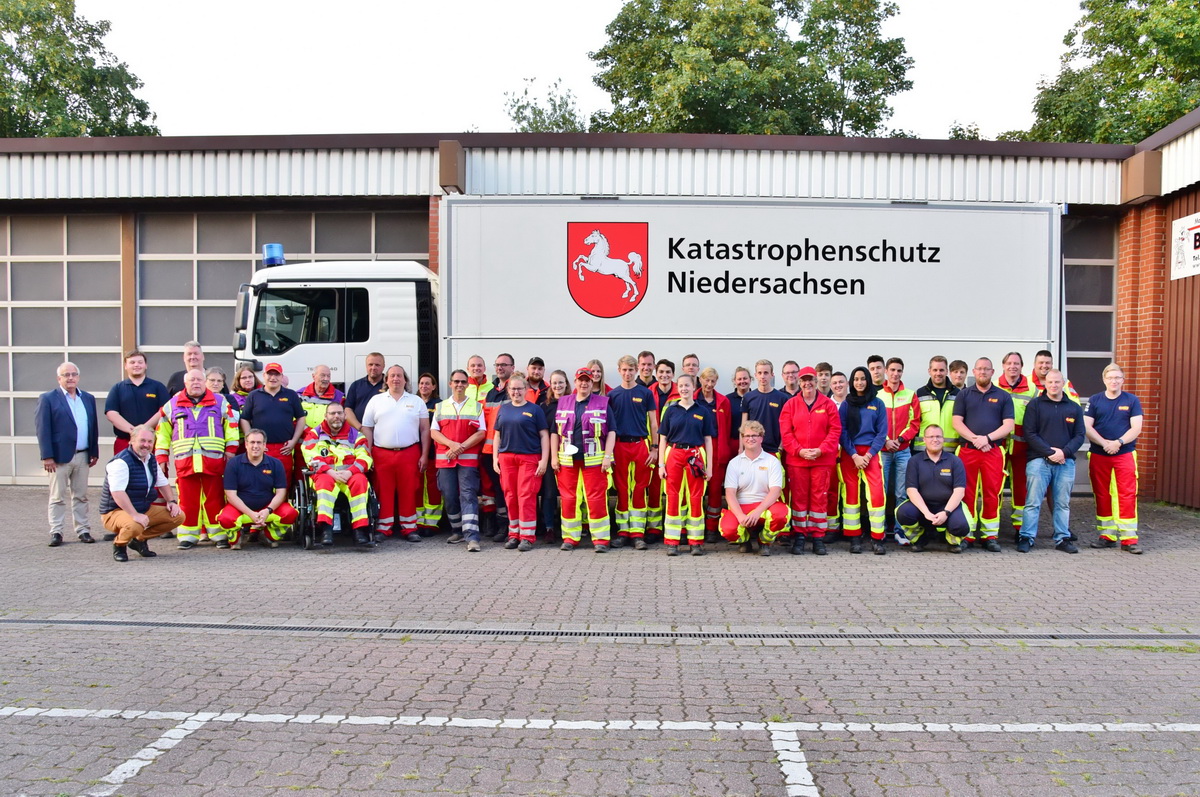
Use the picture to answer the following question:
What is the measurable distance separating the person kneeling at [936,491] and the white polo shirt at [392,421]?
5040 mm

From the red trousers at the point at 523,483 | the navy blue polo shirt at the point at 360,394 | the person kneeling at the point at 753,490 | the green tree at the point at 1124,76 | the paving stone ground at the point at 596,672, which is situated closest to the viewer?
the paving stone ground at the point at 596,672

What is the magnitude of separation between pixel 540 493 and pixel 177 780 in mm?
6107

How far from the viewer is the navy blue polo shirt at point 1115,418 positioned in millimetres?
8977

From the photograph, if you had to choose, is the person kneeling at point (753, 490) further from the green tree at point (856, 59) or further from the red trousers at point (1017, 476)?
the green tree at point (856, 59)

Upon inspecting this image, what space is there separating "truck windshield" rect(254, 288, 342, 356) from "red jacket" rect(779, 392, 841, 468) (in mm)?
5311

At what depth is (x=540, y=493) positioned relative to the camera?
375 inches

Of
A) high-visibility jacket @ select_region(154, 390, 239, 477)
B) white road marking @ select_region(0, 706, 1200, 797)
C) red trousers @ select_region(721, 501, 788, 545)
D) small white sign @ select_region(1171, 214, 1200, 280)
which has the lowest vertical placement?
white road marking @ select_region(0, 706, 1200, 797)

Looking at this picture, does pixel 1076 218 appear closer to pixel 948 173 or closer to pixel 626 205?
pixel 948 173

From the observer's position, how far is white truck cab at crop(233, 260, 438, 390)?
10234mm

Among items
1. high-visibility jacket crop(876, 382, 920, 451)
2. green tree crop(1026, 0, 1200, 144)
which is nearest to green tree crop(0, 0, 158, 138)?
high-visibility jacket crop(876, 382, 920, 451)

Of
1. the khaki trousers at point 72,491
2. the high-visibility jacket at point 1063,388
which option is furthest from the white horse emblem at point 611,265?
the khaki trousers at point 72,491

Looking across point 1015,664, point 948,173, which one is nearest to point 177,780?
point 1015,664

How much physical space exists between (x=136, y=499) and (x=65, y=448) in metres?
1.73

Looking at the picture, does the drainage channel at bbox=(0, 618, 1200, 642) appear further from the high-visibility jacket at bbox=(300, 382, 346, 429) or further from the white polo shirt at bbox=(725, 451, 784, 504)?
the high-visibility jacket at bbox=(300, 382, 346, 429)
